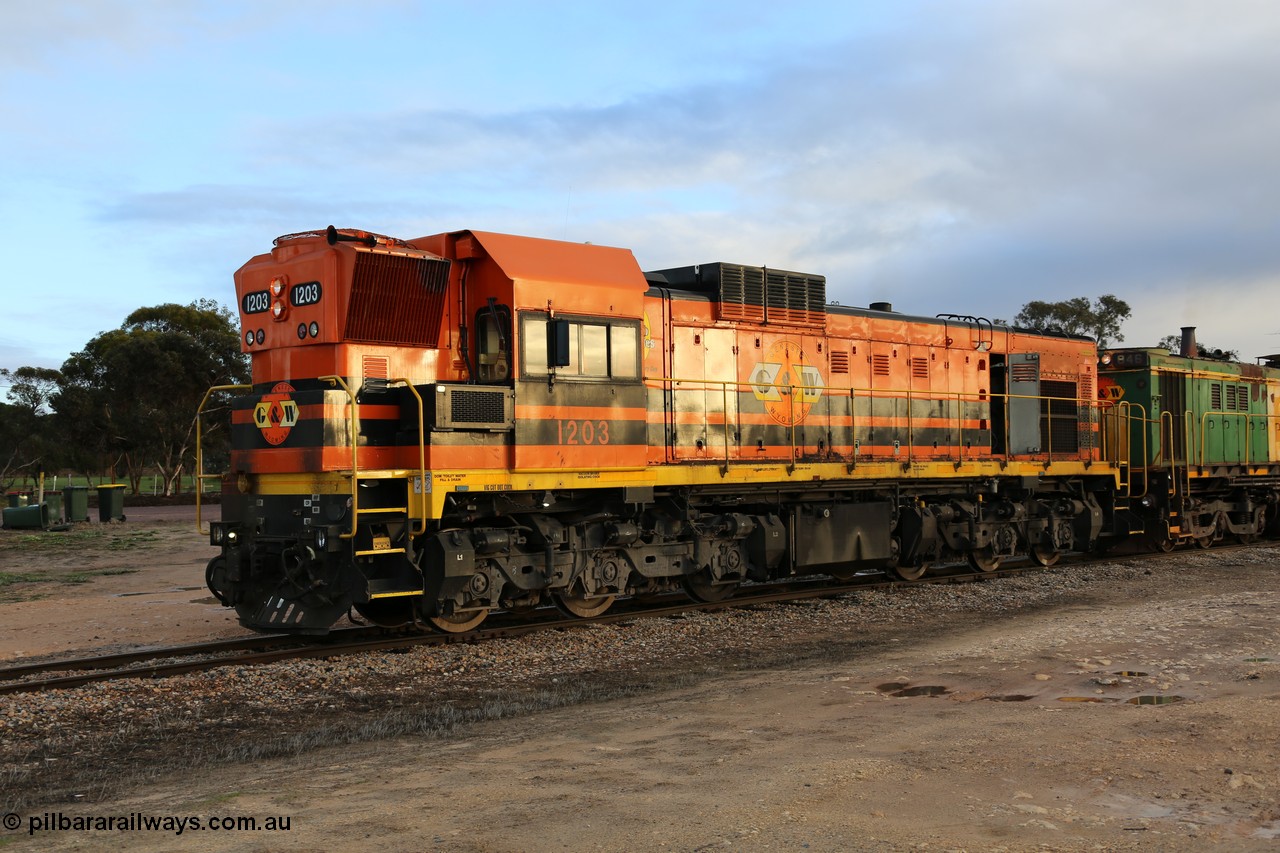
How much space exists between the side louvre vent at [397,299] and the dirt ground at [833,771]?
4.44m

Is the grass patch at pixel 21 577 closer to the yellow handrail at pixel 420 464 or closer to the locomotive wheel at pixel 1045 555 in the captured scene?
the yellow handrail at pixel 420 464

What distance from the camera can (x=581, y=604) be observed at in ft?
40.5

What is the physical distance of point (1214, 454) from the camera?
22.0 meters

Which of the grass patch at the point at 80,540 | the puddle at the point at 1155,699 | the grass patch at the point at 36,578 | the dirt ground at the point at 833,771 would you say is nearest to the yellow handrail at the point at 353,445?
the dirt ground at the point at 833,771

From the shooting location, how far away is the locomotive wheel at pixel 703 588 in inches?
534

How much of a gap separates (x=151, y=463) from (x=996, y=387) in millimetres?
49728

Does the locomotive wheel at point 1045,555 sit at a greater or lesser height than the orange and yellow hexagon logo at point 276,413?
lesser

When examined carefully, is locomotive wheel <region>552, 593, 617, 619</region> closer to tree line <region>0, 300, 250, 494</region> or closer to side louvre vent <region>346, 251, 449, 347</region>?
side louvre vent <region>346, 251, 449, 347</region>

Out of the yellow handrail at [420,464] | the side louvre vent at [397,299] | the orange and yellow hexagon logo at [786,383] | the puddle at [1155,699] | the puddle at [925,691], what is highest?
the side louvre vent at [397,299]

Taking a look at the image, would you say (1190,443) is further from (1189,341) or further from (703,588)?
(703,588)

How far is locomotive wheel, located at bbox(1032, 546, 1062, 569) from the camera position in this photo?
1808 centimetres

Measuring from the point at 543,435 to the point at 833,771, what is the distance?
5.86 m

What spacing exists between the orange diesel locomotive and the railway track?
28 cm

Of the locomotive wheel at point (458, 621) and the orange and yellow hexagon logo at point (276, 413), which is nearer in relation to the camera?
the orange and yellow hexagon logo at point (276, 413)
